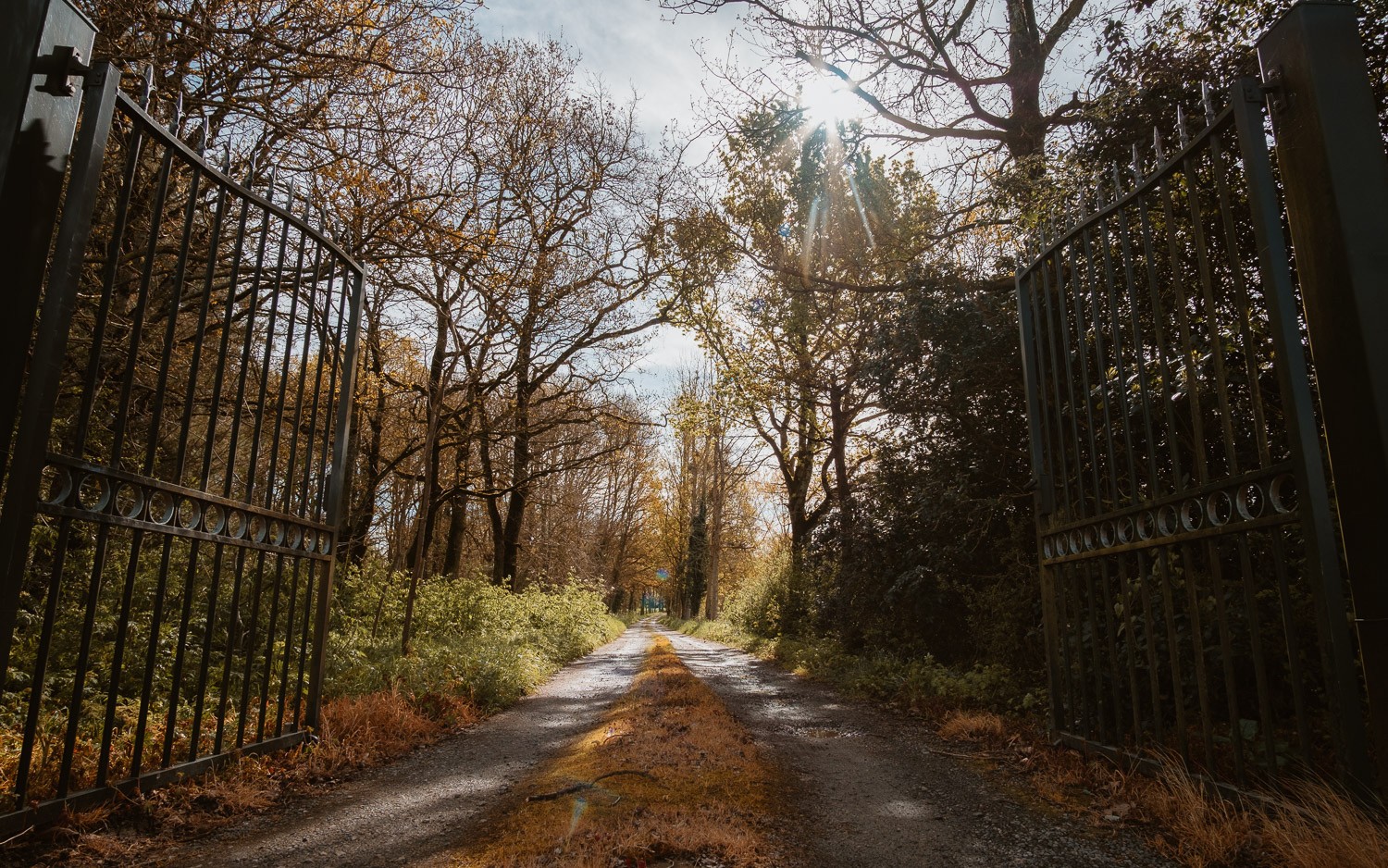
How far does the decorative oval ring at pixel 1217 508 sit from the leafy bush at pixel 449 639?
6542 millimetres

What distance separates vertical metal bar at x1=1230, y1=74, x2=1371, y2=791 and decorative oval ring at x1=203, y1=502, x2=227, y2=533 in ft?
18.1

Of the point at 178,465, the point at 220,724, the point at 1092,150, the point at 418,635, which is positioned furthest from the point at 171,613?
the point at 1092,150

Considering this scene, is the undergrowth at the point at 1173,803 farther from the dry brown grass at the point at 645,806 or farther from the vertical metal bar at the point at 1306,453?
the dry brown grass at the point at 645,806

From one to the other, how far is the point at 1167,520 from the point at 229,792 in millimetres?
5447

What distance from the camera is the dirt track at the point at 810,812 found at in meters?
3.48

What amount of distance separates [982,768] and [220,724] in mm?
4991

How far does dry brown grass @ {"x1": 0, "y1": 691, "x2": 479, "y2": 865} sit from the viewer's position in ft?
10.8

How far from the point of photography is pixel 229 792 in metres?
4.19

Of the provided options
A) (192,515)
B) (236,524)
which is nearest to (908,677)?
(236,524)

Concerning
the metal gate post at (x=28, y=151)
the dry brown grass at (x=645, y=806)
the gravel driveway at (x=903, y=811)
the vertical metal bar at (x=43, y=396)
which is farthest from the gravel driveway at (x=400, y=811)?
the metal gate post at (x=28, y=151)

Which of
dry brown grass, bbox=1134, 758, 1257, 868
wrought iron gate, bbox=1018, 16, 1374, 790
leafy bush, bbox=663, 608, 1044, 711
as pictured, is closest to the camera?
dry brown grass, bbox=1134, 758, 1257, 868

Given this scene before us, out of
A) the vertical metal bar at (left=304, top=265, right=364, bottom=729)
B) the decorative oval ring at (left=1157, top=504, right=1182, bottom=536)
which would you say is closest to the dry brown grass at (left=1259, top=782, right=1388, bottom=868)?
the decorative oval ring at (left=1157, top=504, right=1182, bottom=536)

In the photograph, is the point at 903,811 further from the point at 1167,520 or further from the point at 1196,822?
the point at 1167,520

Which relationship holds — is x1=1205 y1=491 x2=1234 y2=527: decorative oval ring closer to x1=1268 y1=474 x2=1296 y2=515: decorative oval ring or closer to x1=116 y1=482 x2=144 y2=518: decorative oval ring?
x1=1268 y1=474 x2=1296 y2=515: decorative oval ring
